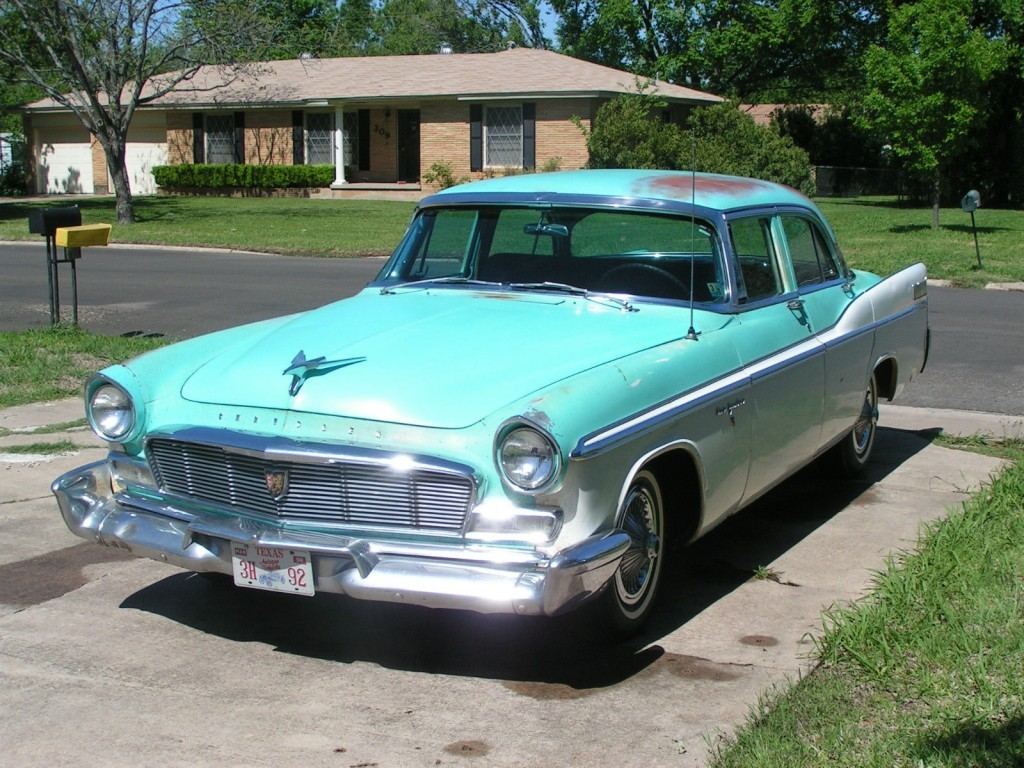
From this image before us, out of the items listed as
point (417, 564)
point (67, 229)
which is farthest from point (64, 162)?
point (417, 564)

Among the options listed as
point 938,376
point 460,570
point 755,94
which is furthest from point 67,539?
point 755,94

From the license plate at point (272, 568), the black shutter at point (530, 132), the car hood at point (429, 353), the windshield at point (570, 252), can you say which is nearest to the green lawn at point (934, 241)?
the windshield at point (570, 252)

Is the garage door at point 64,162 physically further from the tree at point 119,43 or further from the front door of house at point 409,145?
the tree at point 119,43

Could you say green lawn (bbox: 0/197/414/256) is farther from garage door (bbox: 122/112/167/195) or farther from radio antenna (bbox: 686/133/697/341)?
radio antenna (bbox: 686/133/697/341)

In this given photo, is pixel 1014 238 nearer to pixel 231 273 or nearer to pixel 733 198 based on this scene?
pixel 231 273

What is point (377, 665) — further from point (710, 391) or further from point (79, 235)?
point (79, 235)

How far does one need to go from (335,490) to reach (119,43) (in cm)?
2576

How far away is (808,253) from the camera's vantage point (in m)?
6.79

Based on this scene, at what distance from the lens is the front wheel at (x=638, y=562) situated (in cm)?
469

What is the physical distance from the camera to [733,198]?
6152mm

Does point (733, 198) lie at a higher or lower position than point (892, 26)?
lower

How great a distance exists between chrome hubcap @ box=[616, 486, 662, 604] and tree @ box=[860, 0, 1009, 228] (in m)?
21.1

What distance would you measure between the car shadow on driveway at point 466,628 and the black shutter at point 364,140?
35576 mm

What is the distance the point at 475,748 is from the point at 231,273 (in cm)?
1504
